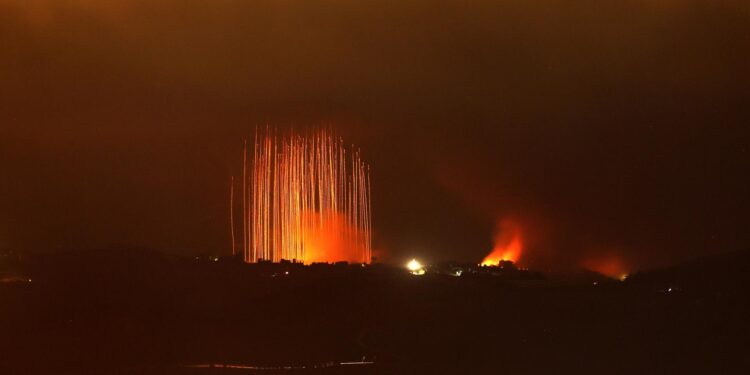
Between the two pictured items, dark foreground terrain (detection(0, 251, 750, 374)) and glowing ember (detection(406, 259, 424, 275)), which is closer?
dark foreground terrain (detection(0, 251, 750, 374))

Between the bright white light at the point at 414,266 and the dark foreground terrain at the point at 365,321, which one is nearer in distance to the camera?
the dark foreground terrain at the point at 365,321

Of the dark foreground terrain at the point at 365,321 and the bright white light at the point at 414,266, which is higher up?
the bright white light at the point at 414,266

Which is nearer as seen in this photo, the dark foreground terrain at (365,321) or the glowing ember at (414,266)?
the dark foreground terrain at (365,321)

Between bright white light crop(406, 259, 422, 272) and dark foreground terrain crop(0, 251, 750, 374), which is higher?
bright white light crop(406, 259, 422, 272)

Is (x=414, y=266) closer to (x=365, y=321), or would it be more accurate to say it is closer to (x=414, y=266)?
(x=414, y=266)

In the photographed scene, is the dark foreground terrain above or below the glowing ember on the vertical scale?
below

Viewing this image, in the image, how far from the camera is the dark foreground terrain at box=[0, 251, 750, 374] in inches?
821

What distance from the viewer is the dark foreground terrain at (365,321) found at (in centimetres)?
2084

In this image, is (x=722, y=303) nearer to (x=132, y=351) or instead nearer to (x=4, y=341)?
(x=132, y=351)

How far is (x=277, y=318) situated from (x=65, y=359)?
328 inches

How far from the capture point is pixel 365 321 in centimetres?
2803

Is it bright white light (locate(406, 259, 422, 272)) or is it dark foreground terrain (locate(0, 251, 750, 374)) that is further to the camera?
bright white light (locate(406, 259, 422, 272))

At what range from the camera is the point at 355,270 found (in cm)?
3931

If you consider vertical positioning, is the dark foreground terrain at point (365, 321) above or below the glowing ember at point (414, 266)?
below
